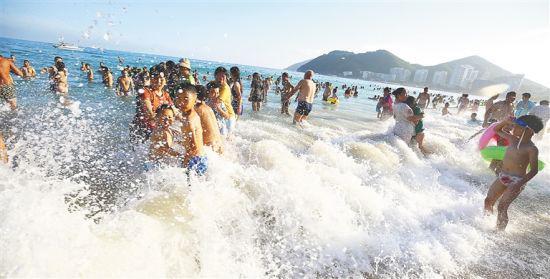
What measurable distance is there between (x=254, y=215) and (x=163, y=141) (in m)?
1.55

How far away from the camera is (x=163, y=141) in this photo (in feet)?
13.0

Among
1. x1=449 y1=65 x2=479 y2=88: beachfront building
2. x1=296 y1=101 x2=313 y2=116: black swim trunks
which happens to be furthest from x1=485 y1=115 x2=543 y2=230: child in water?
x1=449 y1=65 x2=479 y2=88: beachfront building

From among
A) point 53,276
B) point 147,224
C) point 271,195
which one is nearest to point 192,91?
point 147,224

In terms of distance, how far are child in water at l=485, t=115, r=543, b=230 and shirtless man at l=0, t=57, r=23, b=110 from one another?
1039cm

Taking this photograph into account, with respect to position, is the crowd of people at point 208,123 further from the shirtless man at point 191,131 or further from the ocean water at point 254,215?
the ocean water at point 254,215

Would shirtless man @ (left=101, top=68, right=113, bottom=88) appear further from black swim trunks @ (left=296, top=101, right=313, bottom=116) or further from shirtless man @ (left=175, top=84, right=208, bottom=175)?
shirtless man @ (left=175, top=84, right=208, bottom=175)

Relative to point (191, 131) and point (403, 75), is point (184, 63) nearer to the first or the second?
point (191, 131)

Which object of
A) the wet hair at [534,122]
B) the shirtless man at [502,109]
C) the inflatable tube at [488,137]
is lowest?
the inflatable tube at [488,137]

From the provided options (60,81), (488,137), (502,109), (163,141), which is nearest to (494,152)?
(488,137)

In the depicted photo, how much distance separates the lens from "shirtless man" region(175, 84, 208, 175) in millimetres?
3604

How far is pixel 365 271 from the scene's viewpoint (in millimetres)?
3453

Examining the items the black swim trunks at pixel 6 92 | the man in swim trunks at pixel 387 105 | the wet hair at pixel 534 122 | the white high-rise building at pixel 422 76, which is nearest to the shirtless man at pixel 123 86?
the black swim trunks at pixel 6 92

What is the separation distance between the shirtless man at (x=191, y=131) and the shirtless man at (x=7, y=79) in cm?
669

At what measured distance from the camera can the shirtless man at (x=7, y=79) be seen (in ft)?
25.1
